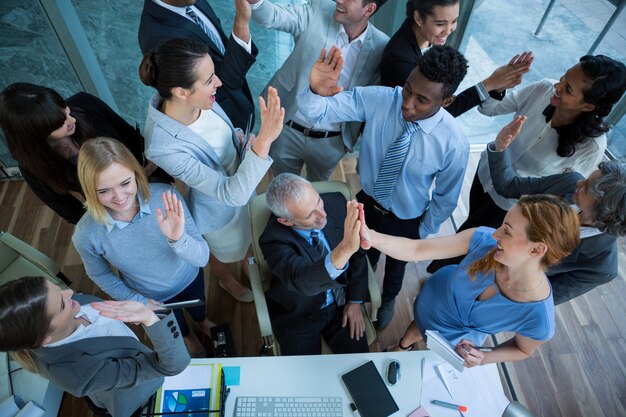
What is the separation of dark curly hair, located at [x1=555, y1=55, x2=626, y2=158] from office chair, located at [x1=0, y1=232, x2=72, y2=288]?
8.94 feet

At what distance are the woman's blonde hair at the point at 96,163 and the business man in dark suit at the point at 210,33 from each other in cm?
58

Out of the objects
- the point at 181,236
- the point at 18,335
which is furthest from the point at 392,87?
the point at 18,335

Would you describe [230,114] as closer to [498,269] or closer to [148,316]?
[148,316]

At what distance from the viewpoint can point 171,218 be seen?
1.60 meters

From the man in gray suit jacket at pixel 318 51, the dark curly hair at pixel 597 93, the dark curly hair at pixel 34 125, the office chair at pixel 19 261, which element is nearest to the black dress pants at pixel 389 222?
the man in gray suit jacket at pixel 318 51

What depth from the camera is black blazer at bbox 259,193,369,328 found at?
1.66 meters

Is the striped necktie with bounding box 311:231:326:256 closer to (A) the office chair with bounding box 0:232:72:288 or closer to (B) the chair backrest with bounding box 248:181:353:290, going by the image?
(B) the chair backrest with bounding box 248:181:353:290

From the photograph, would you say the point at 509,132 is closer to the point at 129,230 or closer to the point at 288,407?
the point at 288,407

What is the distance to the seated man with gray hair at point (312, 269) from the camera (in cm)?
162

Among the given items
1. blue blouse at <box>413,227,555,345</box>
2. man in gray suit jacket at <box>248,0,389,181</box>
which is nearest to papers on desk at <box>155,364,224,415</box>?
blue blouse at <box>413,227,555,345</box>

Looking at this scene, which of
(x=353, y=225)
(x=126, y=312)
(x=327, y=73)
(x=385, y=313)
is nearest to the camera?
(x=126, y=312)

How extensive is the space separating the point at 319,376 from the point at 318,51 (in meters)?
1.63

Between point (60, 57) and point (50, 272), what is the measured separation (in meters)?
1.78

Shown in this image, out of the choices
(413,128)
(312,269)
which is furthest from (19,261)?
(413,128)
